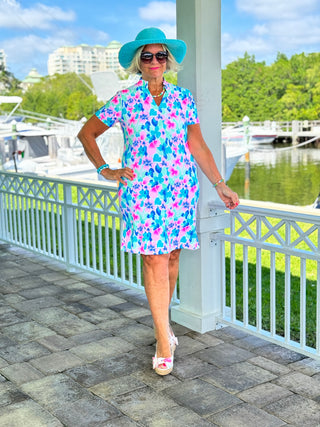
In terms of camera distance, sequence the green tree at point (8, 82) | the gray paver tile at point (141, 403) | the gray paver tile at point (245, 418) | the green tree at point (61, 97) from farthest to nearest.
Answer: the green tree at point (8, 82)
the green tree at point (61, 97)
the gray paver tile at point (141, 403)
the gray paver tile at point (245, 418)

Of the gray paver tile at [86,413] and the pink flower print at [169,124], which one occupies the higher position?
the pink flower print at [169,124]

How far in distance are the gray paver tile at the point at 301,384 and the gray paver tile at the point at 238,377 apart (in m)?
0.06

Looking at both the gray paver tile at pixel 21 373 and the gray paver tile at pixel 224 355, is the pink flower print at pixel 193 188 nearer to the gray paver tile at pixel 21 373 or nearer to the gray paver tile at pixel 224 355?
the gray paver tile at pixel 224 355

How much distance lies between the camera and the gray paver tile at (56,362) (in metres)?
2.85

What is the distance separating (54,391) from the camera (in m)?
2.59

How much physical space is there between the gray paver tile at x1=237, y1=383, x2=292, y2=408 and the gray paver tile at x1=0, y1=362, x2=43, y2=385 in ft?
3.21

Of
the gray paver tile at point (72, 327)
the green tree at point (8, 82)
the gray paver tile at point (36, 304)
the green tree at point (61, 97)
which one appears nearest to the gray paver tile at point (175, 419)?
the gray paver tile at point (72, 327)

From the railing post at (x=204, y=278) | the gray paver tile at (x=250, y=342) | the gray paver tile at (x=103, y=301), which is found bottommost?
the gray paver tile at (x=250, y=342)

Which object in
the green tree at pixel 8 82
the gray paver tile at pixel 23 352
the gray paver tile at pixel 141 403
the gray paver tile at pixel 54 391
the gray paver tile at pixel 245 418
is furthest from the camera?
the green tree at pixel 8 82

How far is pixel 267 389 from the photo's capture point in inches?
101

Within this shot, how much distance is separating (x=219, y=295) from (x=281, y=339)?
1.59ft

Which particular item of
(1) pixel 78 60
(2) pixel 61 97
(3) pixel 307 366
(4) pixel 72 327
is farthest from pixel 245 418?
(1) pixel 78 60

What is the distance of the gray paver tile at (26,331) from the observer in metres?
3.31

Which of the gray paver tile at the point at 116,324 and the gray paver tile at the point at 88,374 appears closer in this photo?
the gray paver tile at the point at 88,374
